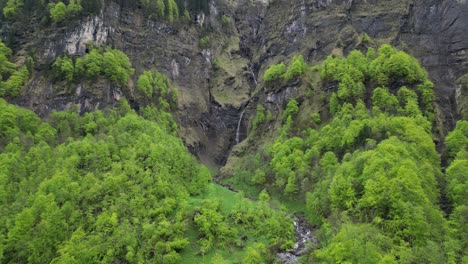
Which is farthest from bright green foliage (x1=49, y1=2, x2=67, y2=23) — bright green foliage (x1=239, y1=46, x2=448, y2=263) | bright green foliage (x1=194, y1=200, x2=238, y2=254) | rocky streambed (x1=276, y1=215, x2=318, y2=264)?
rocky streambed (x1=276, y1=215, x2=318, y2=264)

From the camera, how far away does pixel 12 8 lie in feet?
382

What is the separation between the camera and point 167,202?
75125 mm

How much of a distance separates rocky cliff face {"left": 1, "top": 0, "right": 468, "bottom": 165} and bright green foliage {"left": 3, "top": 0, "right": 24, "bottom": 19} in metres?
3.92

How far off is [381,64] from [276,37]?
171 ft

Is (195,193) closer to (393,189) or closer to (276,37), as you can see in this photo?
(393,189)

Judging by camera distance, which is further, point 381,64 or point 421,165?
point 381,64

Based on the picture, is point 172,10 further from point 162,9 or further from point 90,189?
point 90,189

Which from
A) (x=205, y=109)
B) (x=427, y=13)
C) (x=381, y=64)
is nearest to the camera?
(x=381, y=64)

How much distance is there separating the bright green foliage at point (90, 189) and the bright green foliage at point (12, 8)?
118ft

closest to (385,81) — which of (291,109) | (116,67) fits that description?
(291,109)

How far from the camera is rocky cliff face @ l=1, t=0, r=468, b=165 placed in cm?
10569

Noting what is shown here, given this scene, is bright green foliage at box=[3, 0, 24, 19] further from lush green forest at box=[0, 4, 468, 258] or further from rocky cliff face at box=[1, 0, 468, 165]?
rocky cliff face at box=[1, 0, 468, 165]

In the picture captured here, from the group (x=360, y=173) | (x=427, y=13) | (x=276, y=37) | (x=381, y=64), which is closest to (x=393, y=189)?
(x=360, y=173)

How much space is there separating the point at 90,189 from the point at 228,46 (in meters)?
95.7
